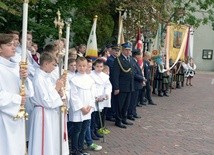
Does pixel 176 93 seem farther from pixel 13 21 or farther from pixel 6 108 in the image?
pixel 6 108

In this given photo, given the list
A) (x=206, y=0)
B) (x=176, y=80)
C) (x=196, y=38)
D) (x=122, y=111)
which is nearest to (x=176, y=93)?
(x=176, y=80)

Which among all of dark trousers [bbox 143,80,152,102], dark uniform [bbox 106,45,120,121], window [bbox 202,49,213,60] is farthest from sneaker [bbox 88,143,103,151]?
window [bbox 202,49,213,60]

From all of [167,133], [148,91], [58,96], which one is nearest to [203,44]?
[148,91]

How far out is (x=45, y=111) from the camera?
509 centimetres

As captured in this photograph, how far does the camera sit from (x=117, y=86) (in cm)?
904

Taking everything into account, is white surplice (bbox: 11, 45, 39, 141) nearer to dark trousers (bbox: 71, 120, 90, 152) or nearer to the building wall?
dark trousers (bbox: 71, 120, 90, 152)

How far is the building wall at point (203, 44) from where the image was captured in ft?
128

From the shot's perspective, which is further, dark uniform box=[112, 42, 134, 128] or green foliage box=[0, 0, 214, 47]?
green foliage box=[0, 0, 214, 47]

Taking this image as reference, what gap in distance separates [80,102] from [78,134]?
1.89 ft

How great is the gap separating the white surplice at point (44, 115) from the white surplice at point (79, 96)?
3.25ft

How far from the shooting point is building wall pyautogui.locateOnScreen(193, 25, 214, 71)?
39.1m

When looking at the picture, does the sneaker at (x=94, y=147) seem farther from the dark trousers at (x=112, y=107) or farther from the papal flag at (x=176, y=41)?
the papal flag at (x=176, y=41)

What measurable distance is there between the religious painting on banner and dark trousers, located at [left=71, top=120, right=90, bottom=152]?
856 cm

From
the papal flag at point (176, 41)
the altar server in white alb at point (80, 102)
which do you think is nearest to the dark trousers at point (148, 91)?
the papal flag at point (176, 41)
